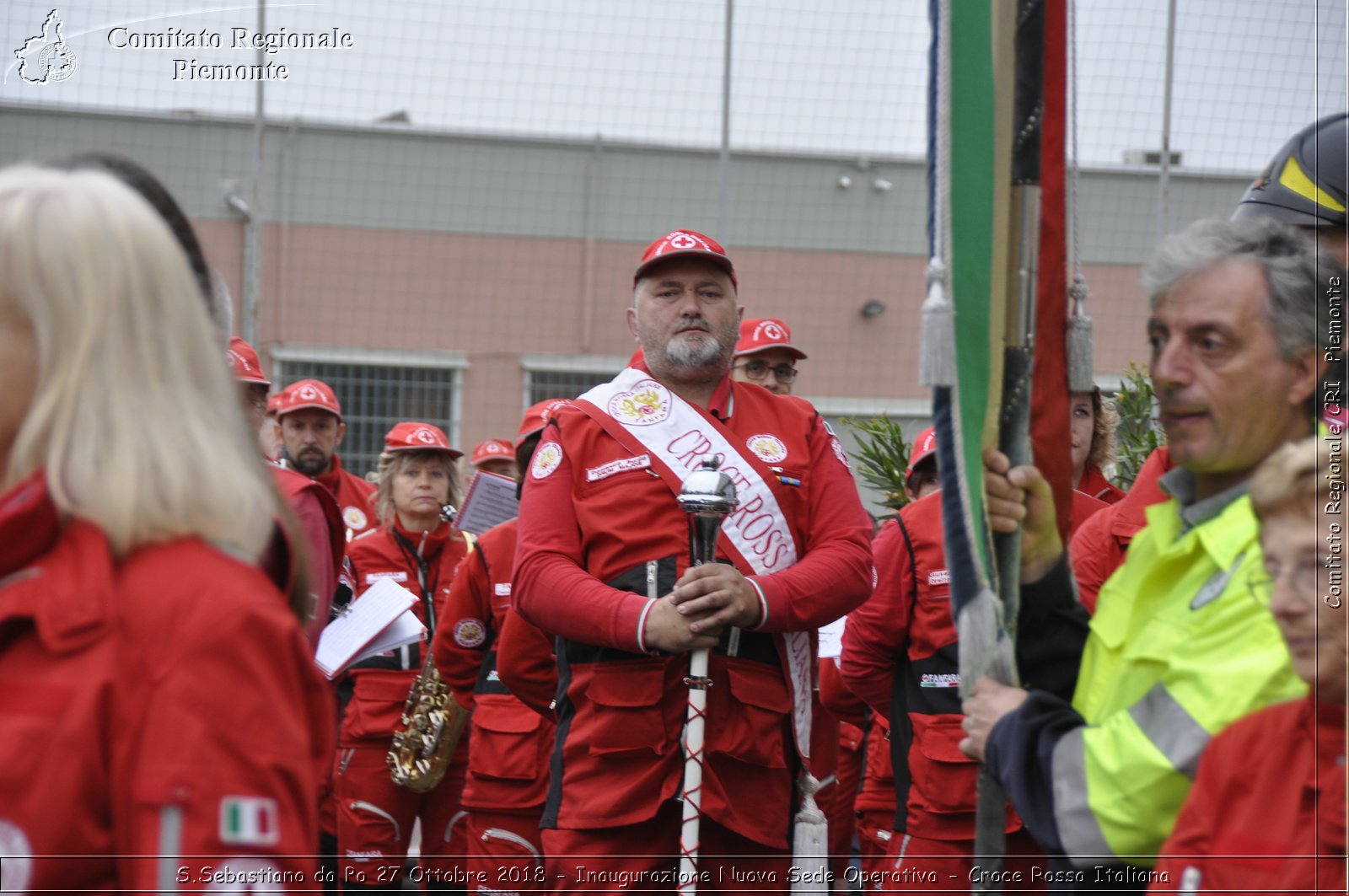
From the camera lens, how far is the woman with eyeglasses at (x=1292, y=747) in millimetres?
1964

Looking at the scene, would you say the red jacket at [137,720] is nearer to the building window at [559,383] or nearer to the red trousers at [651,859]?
the red trousers at [651,859]

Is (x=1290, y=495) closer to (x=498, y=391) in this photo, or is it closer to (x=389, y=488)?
(x=389, y=488)

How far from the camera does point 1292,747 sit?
80.3 inches

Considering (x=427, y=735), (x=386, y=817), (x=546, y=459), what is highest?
(x=546, y=459)

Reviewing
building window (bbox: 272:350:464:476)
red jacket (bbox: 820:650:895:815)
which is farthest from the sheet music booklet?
building window (bbox: 272:350:464:476)

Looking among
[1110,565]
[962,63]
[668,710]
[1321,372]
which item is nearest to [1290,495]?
[1321,372]

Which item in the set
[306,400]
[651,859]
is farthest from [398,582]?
[651,859]

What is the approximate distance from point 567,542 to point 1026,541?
6.02ft

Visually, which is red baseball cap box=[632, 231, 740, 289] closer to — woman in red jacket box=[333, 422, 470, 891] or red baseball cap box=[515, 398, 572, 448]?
red baseball cap box=[515, 398, 572, 448]

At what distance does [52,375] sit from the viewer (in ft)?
5.68

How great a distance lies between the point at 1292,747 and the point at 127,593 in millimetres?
1541

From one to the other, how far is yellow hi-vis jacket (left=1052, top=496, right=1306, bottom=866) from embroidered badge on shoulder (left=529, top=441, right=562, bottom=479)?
88.1 inches

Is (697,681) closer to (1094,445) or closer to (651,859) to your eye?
(651,859)

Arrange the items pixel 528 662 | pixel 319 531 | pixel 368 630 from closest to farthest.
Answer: pixel 319 531 < pixel 368 630 < pixel 528 662
